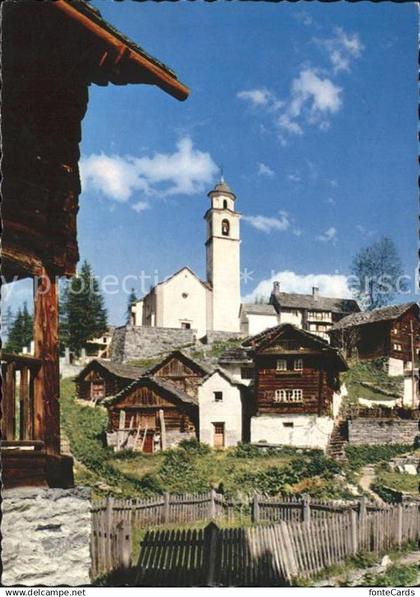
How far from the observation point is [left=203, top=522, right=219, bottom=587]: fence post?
10.4m

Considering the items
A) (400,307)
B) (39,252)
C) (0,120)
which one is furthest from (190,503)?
(400,307)

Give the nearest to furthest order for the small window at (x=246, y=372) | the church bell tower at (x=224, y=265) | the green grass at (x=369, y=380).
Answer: the small window at (x=246, y=372), the green grass at (x=369, y=380), the church bell tower at (x=224, y=265)

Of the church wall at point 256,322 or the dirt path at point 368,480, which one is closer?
the dirt path at point 368,480

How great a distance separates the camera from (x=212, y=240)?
56031mm

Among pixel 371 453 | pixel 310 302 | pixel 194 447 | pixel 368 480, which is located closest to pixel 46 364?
pixel 368 480

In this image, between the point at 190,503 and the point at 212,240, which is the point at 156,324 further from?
the point at 190,503

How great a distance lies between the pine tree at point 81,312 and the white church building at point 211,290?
14.2 meters

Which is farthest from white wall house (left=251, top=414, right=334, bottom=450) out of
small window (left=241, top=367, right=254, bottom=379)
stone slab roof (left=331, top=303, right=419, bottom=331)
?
stone slab roof (left=331, top=303, right=419, bottom=331)

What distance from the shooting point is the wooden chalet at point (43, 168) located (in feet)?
18.8

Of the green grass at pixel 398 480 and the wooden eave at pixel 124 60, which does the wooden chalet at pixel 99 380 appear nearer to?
the green grass at pixel 398 480

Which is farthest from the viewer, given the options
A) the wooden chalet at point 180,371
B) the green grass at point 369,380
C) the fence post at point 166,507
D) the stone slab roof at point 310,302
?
the stone slab roof at point 310,302

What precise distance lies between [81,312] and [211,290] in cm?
2053

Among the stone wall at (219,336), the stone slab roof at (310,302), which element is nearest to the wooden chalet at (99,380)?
the stone wall at (219,336)

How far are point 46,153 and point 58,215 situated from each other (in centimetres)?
75
